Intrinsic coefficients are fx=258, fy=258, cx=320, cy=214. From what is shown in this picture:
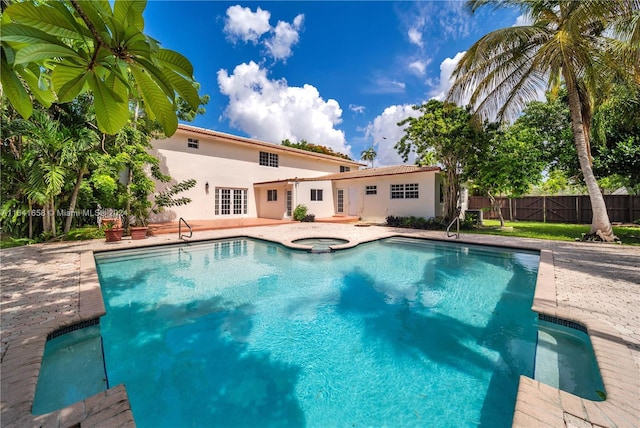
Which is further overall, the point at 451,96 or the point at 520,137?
the point at 520,137

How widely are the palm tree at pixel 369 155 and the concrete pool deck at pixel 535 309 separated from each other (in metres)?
50.5

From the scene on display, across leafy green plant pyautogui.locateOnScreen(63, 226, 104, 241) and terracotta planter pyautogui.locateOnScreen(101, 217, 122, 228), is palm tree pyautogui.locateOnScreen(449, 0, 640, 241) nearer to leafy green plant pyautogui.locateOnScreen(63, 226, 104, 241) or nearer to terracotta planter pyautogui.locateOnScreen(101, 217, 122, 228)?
terracotta planter pyautogui.locateOnScreen(101, 217, 122, 228)

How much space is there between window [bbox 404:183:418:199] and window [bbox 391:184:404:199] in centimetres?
30

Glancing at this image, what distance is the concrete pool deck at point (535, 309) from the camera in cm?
221

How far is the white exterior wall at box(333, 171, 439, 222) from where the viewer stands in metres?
16.7

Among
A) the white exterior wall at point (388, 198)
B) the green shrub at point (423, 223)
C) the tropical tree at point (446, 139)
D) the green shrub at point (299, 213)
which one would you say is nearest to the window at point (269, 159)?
the green shrub at point (299, 213)

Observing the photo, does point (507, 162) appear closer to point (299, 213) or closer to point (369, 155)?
point (299, 213)

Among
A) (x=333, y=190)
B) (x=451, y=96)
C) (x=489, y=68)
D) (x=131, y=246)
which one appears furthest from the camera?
(x=333, y=190)

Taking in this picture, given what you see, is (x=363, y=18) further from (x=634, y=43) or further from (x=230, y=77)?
(x=230, y=77)

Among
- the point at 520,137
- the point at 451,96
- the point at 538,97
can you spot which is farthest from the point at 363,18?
the point at 520,137

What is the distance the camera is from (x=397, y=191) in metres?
18.2

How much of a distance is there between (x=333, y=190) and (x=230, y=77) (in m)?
11.8

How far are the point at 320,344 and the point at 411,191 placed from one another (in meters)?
15.1

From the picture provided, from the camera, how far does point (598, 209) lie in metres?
10.5
